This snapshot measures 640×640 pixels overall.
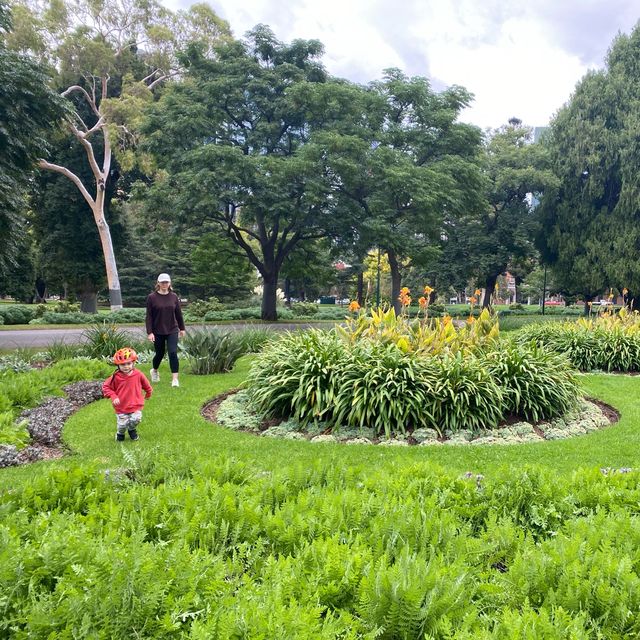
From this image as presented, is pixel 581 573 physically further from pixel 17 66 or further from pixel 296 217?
pixel 296 217

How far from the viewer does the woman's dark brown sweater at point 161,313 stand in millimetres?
7883

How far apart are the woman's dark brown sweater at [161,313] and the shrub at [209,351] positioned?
119 cm

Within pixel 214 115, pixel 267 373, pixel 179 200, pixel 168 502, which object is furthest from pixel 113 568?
pixel 214 115

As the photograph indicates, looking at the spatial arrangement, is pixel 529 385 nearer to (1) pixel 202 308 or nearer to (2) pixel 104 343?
(2) pixel 104 343

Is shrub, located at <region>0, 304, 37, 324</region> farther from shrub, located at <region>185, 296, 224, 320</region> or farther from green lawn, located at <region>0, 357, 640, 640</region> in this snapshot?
green lawn, located at <region>0, 357, 640, 640</region>

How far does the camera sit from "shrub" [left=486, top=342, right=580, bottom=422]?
6.22 metres

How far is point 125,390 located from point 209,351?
151 inches

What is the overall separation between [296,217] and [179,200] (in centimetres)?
440

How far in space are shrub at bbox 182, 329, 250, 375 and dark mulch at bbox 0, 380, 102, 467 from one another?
1673 mm

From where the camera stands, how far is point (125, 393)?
17.5 feet

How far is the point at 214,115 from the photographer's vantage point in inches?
785

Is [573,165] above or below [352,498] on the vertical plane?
above

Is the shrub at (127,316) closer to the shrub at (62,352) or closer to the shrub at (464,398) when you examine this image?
the shrub at (62,352)

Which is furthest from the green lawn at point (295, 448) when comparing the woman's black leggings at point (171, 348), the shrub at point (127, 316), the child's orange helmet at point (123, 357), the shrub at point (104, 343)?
the shrub at point (127, 316)
